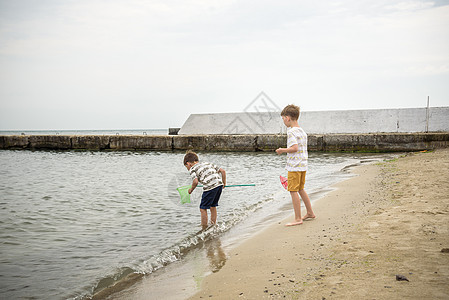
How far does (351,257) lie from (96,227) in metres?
4.10

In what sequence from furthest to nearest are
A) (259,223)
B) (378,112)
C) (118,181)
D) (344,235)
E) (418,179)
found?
1. (378,112)
2. (118,181)
3. (418,179)
4. (259,223)
5. (344,235)

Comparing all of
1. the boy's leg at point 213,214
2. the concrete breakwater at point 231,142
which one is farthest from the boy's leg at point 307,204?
the concrete breakwater at point 231,142

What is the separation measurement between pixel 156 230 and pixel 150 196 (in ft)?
9.11

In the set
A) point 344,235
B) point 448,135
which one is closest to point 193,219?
point 344,235

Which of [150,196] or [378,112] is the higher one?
[378,112]

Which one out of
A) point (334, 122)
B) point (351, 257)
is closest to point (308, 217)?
point (351, 257)

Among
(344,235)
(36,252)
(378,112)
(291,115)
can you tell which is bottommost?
(36,252)

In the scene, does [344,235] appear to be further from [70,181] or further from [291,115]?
[70,181]

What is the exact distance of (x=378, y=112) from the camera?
25.1 m

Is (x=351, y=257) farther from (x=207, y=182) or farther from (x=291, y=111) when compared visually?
(x=207, y=182)

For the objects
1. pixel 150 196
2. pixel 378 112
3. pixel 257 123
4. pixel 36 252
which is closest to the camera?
pixel 36 252

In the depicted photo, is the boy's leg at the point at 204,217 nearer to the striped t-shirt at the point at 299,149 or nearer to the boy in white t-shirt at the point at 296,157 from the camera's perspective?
the boy in white t-shirt at the point at 296,157

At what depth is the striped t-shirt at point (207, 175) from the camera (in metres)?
5.04

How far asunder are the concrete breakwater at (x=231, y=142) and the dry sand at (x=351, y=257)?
16439 mm
